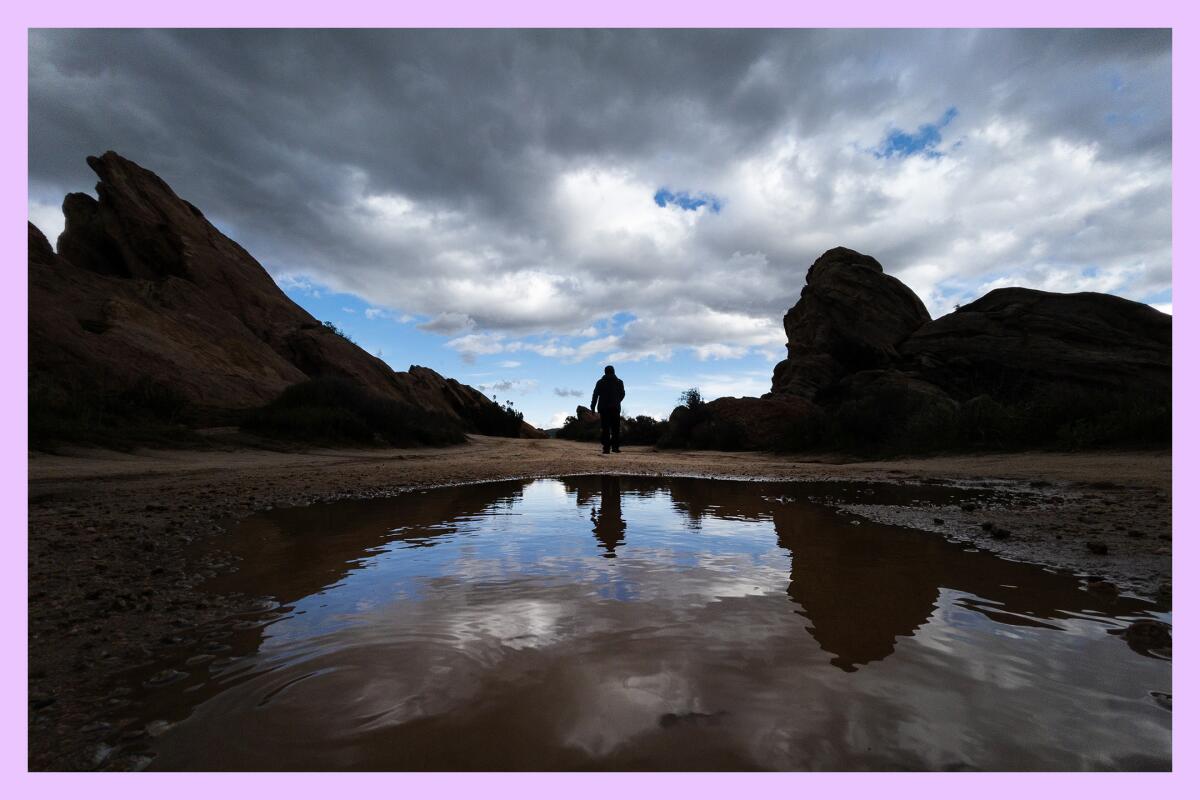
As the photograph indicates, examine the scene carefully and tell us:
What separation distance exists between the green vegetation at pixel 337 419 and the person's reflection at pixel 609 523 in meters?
9.34

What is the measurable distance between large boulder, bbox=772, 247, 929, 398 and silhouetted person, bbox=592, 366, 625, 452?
36.3 ft

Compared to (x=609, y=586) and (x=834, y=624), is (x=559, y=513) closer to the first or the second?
(x=609, y=586)

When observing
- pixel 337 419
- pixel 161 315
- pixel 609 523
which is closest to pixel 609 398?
pixel 337 419

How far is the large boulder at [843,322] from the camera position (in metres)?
25.7

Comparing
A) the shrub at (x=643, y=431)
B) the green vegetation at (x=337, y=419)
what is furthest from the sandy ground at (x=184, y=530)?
the shrub at (x=643, y=431)

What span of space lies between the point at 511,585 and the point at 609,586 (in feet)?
1.45

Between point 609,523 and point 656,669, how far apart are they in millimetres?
2881

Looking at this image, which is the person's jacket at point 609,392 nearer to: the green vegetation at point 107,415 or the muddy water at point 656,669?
the green vegetation at point 107,415

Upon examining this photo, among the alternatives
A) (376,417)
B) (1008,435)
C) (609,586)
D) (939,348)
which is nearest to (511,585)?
(609,586)

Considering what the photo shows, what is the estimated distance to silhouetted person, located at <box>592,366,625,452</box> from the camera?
16438 mm

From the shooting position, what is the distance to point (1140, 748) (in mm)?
1282

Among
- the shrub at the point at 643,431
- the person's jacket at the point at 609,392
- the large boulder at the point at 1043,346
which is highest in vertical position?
the large boulder at the point at 1043,346

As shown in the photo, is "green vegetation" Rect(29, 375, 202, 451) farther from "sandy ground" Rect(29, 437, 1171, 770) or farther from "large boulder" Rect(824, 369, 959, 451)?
"large boulder" Rect(824, 369, 959, 451)

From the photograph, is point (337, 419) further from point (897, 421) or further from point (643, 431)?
point (643, 431)
